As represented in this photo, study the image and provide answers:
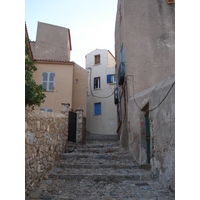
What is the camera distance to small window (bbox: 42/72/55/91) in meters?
13.6

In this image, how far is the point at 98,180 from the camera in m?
→ 5.21

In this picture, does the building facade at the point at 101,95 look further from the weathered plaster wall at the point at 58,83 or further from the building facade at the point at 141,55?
the building facade at the point at 141,55

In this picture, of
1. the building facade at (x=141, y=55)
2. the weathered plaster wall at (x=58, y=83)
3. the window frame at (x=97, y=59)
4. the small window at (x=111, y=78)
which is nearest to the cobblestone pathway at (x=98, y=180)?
the building facade at (x=141, y=55)

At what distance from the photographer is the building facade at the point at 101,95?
17.8m

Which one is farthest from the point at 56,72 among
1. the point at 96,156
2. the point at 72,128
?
the point at 96,156

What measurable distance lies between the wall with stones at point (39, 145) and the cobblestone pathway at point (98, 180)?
0.24 meters

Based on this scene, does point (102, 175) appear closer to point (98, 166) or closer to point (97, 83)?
point (98, 166)

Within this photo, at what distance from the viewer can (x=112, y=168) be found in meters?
6.14

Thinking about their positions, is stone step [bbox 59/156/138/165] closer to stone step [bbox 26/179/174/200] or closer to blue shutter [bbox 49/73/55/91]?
stone step [bbox 26/179/174/200]

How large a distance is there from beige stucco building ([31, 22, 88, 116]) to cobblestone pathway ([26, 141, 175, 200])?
21.7 feet

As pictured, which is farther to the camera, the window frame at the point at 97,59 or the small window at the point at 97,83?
the window frame at the point at 97,59

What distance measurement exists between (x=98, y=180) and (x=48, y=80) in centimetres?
968

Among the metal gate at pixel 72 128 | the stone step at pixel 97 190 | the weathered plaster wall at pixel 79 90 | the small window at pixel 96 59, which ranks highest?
the small window at pixel 96 59
